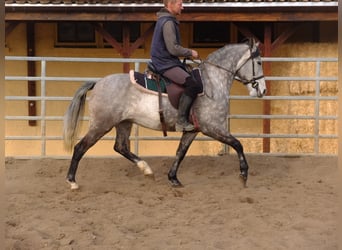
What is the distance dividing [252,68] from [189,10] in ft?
13.3

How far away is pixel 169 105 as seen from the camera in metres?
5.68

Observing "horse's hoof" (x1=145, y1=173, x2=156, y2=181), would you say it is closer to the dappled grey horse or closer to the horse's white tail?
the dappled grey horse

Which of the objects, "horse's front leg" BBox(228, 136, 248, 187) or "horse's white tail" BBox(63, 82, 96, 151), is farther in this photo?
"horse's white tail" BBox(63, 82, 96, 151)

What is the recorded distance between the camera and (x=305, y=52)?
9.87 meters

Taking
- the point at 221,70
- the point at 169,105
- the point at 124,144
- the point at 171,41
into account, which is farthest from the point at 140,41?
the point at 171,41

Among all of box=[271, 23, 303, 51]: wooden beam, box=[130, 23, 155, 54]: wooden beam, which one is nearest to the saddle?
box=[130, 23, 155, 54]: wooden beam

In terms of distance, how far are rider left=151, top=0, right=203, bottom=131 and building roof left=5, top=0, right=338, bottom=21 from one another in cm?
413

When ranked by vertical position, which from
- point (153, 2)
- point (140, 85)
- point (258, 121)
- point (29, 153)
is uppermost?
point (153, 2)

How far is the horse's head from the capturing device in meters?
5.88

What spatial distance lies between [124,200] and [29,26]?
6957mm

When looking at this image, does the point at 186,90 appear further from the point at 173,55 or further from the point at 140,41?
the point at 140,41

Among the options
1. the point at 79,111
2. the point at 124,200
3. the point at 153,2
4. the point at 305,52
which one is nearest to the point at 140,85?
the point at 79,111

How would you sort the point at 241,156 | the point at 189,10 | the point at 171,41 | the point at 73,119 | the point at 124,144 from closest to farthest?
1. the point at 171,41
2. the point at 241,156
3. the point at 73,119
4. the point at 124,144
5. the point at 189,10

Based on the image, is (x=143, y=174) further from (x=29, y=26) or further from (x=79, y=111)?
(x=29, y=26)
